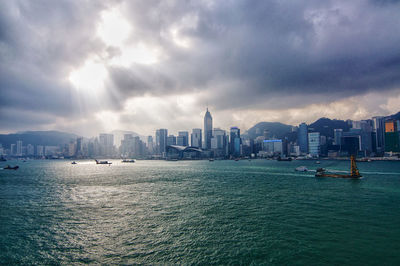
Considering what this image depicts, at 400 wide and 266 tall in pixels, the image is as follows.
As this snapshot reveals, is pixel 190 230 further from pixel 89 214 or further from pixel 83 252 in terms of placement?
pixel 89 214

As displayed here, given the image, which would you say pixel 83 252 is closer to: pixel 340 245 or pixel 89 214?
pixel 89 214

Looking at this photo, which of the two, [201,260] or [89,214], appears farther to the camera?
[89,214]

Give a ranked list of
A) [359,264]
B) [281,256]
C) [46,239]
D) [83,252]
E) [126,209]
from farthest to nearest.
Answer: [126,209], [46,239], [83,252], [281,256], [359,264]

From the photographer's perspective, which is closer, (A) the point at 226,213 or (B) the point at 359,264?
(B) the point at 359,264

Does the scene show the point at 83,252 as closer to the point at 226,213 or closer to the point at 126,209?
the point at 126,209

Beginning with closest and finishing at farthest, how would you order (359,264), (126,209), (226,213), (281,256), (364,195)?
(359,264) → (281,256) → (226,213) → (126,209) → (364,195)

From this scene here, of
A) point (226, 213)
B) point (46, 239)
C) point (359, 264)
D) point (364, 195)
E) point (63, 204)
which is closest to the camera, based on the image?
point (359, 264)

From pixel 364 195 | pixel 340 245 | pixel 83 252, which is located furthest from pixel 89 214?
pixel 364 195

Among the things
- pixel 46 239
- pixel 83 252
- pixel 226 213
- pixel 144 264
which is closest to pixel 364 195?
pixel 226 213

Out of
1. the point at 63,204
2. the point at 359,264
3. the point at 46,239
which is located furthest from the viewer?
the point at 63,204
